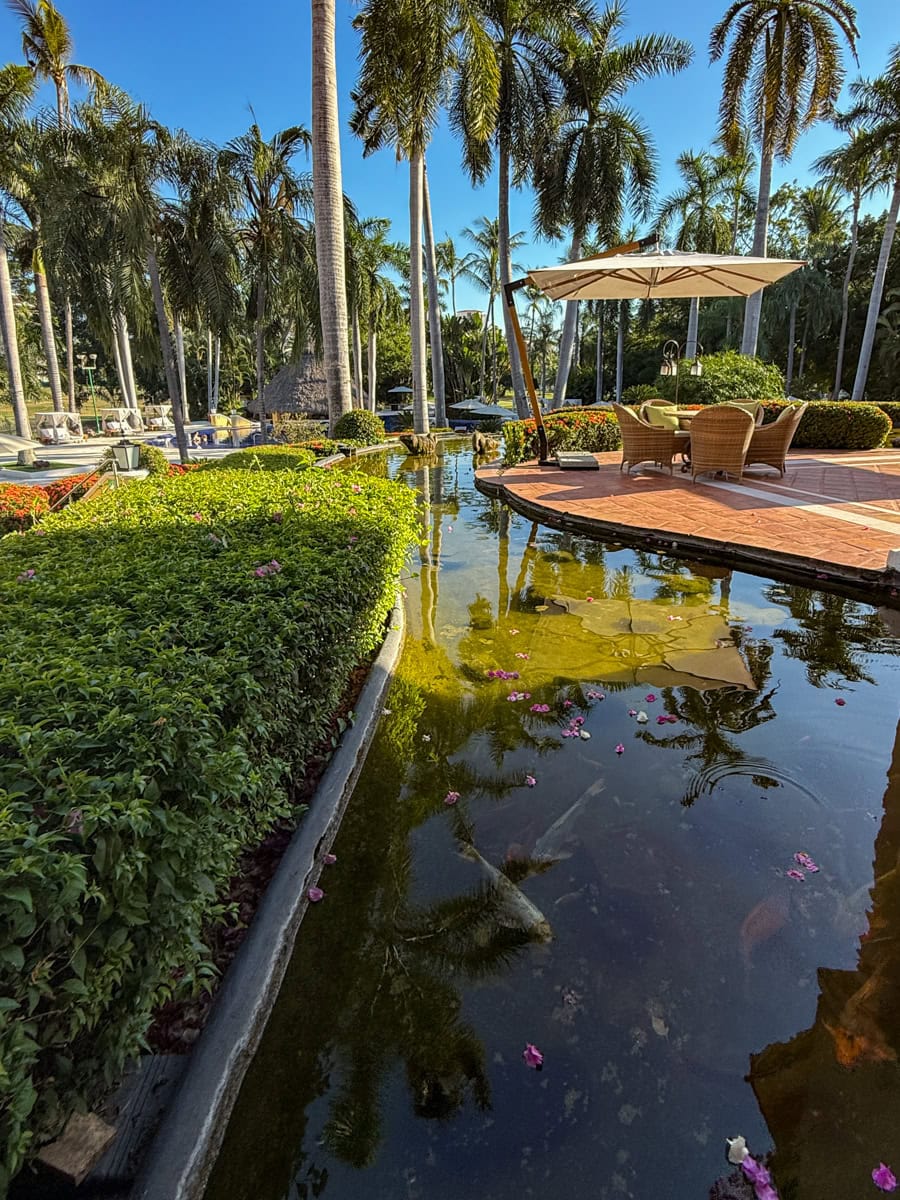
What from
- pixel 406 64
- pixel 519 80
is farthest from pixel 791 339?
pixel 406 64

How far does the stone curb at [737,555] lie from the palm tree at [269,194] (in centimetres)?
1612

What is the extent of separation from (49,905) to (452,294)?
54.0 m

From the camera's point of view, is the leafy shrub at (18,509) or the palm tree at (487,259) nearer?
the leafy shrub at (18,509)

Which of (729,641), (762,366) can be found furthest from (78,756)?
(762,366)

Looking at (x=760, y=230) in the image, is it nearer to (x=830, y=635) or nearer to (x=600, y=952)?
(x=830, y=635)

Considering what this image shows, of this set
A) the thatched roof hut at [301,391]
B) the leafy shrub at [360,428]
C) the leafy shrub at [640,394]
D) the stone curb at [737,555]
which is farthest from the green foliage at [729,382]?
the thatched roof hut at [301,391]

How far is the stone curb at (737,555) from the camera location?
5.46 meters

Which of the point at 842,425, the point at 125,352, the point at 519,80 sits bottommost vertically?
the point at 842,425

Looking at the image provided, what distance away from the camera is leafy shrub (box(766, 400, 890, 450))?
1325cm

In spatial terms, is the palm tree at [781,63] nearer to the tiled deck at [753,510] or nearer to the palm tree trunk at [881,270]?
the palm tree trunk at [881,270]

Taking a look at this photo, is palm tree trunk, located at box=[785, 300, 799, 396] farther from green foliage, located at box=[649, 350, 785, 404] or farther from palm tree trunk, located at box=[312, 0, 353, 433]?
palm tree trunk, located at box=[312, 0, 353, 433]

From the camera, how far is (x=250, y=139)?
18.4 metres

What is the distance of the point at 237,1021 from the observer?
1.77 meters

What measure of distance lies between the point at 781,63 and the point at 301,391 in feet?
88.7
